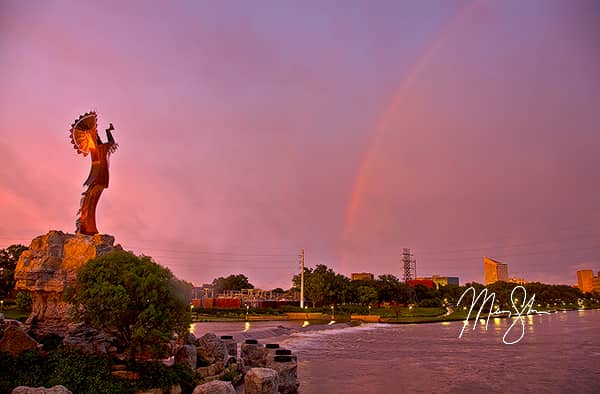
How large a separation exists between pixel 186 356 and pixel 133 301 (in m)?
3.77

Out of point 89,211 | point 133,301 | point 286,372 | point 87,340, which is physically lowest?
point 286,372

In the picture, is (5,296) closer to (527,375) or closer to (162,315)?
(162,315)

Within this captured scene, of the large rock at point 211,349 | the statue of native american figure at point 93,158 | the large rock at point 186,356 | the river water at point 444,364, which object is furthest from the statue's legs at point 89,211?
the river water at point 444,364

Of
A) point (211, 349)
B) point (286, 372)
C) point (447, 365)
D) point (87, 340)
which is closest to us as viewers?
point (286, 372)

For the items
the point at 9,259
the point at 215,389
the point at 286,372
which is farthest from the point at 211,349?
the point at 9,259

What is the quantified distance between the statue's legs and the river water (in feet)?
44.3

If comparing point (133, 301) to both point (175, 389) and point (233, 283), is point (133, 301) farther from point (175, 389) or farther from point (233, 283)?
point (233, 283)

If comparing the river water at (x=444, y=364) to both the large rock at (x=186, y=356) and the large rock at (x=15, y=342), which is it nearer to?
the large rock at (x=186, y=356)

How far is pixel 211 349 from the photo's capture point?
76.9ft

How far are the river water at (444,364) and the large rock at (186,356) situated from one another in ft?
16.6

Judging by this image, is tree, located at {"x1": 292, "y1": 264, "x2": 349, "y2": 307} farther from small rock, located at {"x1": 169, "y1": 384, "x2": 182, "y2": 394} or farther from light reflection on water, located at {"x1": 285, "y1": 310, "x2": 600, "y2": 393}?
small rock, located at {"x1": 169, "y1": 384, "x2": 182, "y2": 394}

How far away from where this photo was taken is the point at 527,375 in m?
25.5

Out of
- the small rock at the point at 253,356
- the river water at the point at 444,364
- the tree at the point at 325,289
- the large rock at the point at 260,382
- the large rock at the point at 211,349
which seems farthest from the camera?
the tree at the point at 325,289

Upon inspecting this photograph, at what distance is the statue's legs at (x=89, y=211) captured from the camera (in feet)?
85.3
